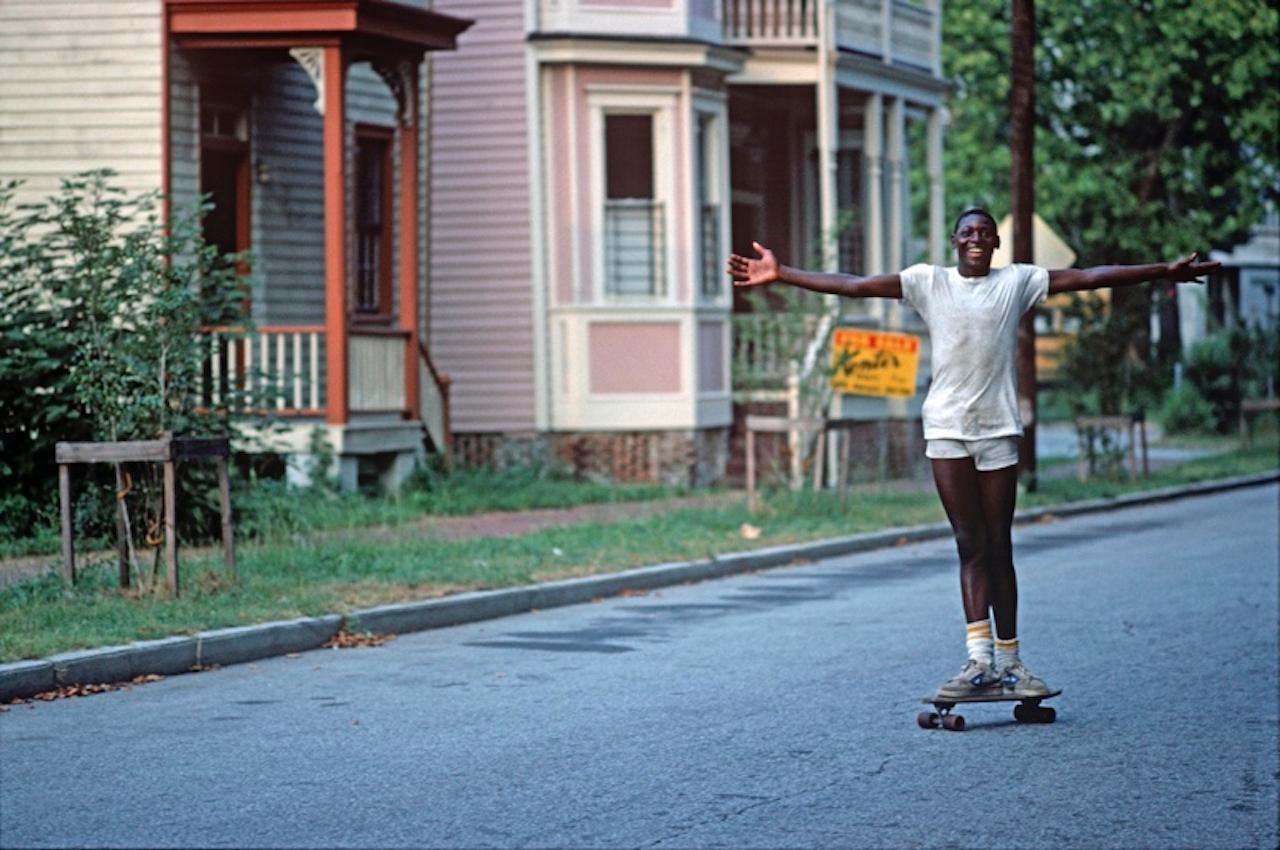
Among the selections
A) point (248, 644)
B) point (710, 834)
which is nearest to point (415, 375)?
point (248, 644)

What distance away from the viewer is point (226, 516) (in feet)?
44.4

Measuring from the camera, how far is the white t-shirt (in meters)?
9.05

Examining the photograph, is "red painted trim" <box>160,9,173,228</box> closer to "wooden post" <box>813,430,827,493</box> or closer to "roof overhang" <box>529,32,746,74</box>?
"roof overhang" <box>529,32,746,74</box>

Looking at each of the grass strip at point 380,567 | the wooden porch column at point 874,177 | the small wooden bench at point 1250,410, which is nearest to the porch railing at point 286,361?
the grass strip at point 380,567

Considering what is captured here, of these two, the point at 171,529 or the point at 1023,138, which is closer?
the point at 171,529

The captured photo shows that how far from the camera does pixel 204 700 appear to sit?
403 inches

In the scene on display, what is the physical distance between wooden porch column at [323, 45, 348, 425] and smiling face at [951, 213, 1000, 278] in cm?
1285

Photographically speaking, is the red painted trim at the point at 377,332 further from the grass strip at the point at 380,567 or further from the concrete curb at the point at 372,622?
the concrete curb at the point at 372,622

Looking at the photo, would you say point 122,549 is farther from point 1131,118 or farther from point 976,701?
point 1131,118

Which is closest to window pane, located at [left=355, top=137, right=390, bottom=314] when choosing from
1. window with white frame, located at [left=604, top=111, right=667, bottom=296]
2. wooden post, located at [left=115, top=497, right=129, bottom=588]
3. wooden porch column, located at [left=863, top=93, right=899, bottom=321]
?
window with white frame, located at [left=604, top=111, right=667, bottom=296]

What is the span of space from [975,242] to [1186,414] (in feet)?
119

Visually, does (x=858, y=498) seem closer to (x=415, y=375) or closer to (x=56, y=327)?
(x=415, y=375)

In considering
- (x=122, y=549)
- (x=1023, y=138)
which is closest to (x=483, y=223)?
(x=1023, y=138)

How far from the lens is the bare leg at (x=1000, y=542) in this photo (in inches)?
361
